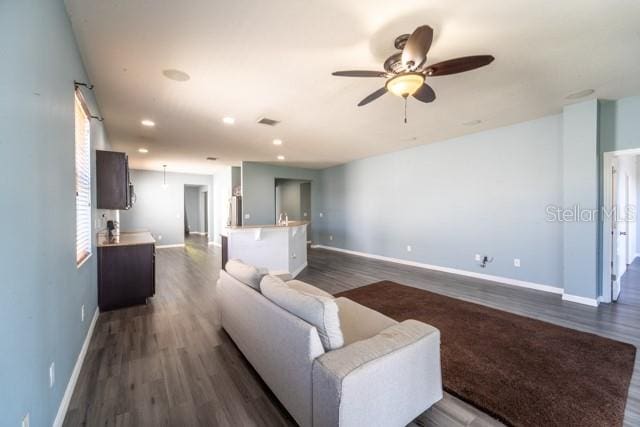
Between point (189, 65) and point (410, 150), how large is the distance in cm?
504

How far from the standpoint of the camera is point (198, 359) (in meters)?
2.36

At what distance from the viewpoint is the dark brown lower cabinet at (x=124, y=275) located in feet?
11.2

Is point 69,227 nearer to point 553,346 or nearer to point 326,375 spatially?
point 326,375

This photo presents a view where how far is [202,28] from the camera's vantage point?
2.05 meters

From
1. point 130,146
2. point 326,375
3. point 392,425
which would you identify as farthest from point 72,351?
point 130,146

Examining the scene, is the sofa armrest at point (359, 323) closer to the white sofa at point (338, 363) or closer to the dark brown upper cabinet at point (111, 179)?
the white sofa at point (338, 363)

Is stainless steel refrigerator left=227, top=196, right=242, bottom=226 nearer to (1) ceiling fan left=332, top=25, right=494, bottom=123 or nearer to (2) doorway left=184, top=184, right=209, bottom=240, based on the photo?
(1) ceiling fan left=332, top=25, right=494, bottom=123

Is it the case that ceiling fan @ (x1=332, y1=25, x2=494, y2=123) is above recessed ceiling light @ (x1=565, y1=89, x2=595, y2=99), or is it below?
below

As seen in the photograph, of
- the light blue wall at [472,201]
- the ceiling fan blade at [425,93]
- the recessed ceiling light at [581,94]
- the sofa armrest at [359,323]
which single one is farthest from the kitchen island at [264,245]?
the recessed ceiling light at [581,94]

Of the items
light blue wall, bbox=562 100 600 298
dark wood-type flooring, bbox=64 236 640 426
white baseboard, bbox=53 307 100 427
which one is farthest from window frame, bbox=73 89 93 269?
light blue wall, bbox=562 100 600 298

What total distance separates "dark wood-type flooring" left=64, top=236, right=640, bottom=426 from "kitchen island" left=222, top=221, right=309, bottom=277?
2.23 ft

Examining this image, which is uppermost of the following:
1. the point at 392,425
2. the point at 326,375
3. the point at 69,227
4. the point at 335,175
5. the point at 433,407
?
the point at 335,175

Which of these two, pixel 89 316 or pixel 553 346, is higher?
pixel 89 316

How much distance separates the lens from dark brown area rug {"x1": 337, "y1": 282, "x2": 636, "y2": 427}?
1.75 metres
